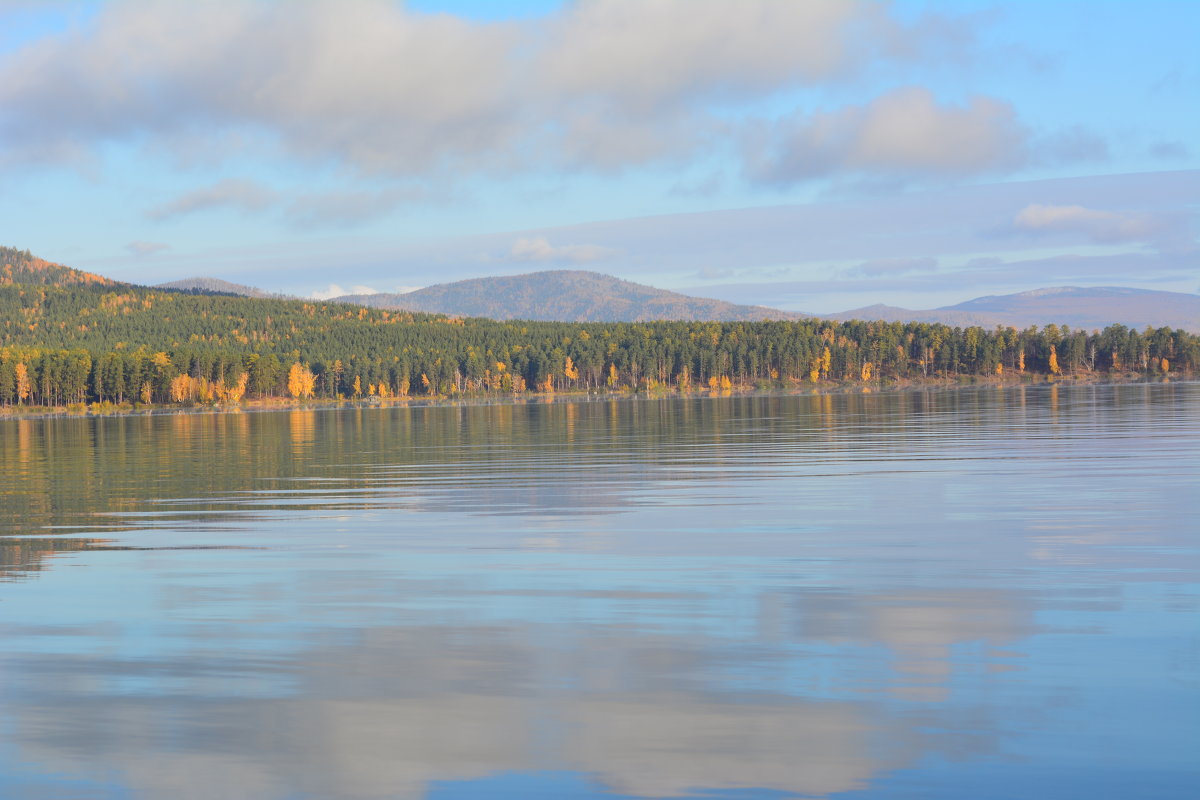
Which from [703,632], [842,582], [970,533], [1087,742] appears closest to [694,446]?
[970,533]

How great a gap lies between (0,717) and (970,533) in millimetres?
18953

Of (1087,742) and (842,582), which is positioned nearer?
(1087,742)

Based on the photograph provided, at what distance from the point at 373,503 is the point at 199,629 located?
1677 centimetres

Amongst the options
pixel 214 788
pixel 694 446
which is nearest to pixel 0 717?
pixel 214 788

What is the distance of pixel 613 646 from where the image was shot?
14859mm

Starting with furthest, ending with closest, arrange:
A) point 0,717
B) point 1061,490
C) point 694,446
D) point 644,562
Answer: point 694,446
point 1061,490
point 644,562
point 0,717

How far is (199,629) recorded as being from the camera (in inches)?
642

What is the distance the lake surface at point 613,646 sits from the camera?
10633 millimetres

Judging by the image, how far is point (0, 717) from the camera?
12289 millimetres

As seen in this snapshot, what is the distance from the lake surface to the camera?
10633 millimetres

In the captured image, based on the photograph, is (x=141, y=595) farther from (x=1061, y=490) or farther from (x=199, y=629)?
(x=1061, y=490)

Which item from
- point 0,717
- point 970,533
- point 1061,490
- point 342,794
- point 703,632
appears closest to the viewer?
point 342,794

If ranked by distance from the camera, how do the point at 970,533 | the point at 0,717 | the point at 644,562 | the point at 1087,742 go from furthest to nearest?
the point at 970,533, the point at 644,562, the point at 0,717, the point at 1087,742

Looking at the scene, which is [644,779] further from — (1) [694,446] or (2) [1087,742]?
(1) [694,446]
